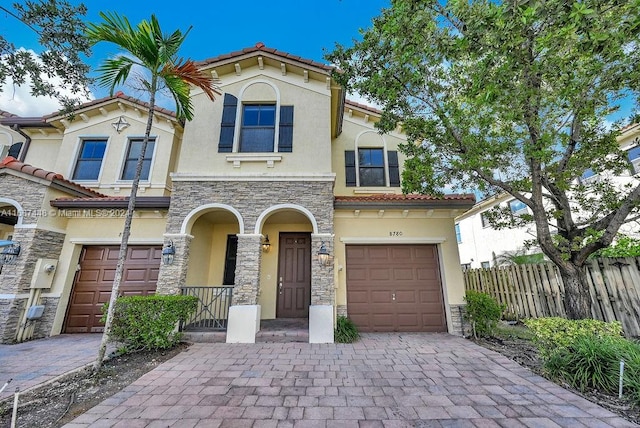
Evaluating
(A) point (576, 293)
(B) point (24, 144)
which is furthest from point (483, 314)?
(B) point (24, 144)

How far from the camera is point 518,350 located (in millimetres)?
5457

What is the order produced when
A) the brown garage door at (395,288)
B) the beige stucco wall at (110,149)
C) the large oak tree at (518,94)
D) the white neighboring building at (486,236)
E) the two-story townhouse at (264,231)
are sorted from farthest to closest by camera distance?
the white neighboring building at (486,236), the beige stucco wall at (110,149), the brown garage door at (395,288), the two-story townhouse at (264,231), the large oak tree at (518,94)

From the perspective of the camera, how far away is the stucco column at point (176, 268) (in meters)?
6.49

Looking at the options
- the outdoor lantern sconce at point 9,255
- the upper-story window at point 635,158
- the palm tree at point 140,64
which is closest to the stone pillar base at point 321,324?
the palm tree at point 140,64

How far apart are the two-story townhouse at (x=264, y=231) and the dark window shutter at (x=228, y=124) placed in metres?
0.04

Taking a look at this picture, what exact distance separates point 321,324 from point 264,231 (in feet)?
13.1

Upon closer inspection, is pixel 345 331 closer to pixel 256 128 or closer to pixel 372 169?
pixel 372 169

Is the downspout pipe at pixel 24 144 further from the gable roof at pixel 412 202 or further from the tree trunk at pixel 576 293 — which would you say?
the tree trunk at pixel 576 293

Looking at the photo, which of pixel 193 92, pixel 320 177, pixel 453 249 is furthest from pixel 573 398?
pixel 193 92

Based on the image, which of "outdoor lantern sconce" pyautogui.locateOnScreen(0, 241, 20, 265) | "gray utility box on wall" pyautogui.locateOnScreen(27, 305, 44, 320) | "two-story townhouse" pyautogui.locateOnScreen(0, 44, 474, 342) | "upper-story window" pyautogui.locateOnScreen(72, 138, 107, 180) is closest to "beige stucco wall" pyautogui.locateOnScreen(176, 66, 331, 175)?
"two-story townhouse" pyautogui.locateOnScreen(0, 44, 474, 342)

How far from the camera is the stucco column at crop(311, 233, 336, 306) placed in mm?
6504

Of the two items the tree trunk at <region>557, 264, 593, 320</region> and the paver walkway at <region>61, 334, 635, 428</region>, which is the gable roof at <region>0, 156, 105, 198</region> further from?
the tree trunk at <region>557, 264, 593, 320</region>

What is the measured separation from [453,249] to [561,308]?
11.1 ft

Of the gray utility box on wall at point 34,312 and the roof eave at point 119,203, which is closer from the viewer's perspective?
the gray utility box on wall at point 34,312
